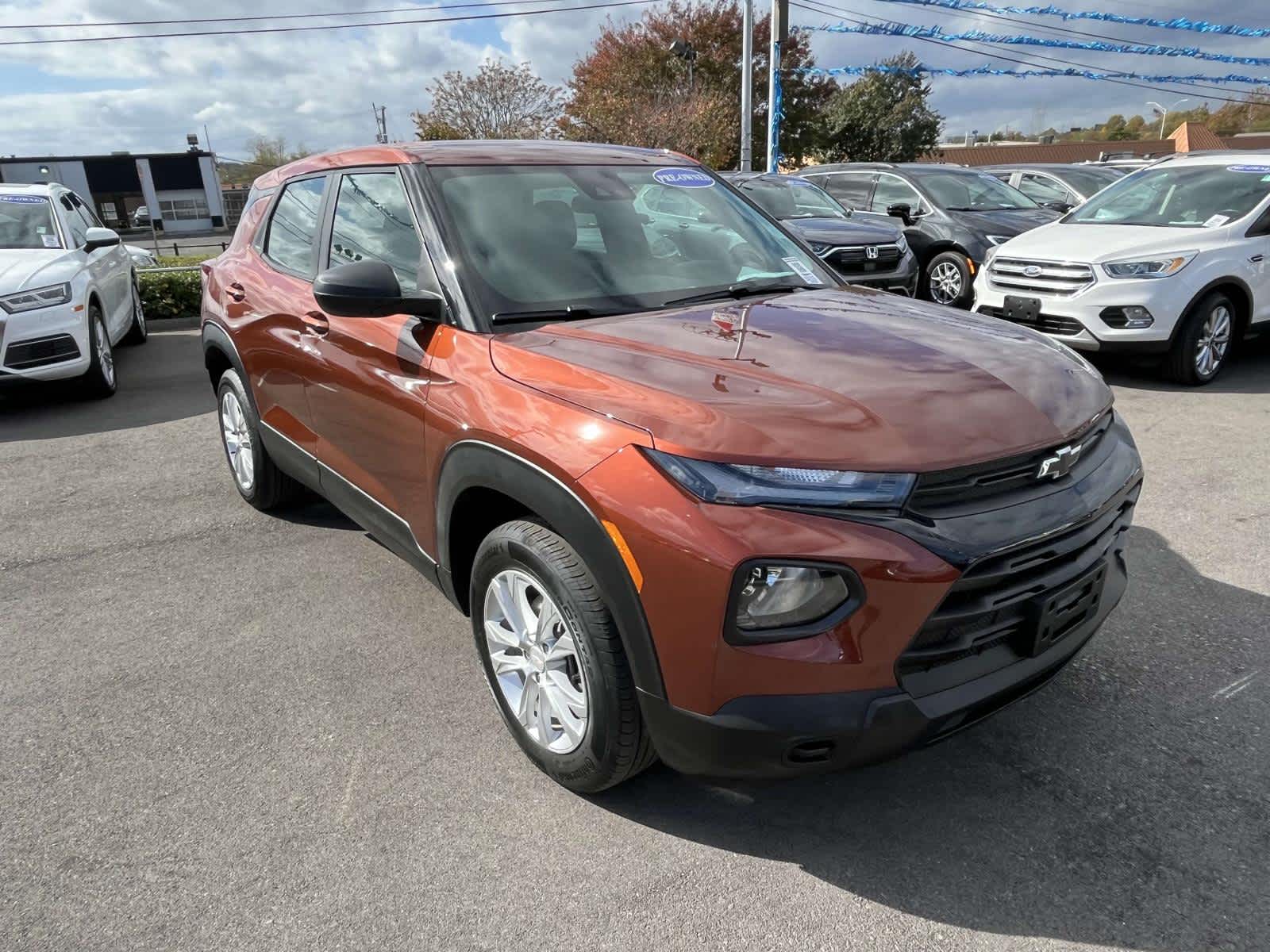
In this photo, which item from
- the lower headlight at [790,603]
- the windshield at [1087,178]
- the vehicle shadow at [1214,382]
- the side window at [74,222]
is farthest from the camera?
the windshield at [1087,178]

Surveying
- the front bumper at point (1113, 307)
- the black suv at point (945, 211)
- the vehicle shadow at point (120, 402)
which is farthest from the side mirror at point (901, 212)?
the vehicle shadow at point (120, 402)

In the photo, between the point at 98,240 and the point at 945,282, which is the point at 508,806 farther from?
the point at 945,282

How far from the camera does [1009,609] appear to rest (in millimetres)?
2148

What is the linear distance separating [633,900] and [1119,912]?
115cm

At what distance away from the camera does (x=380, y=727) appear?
2.94 meters

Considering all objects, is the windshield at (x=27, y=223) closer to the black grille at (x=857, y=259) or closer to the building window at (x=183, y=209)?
the black grille at (x=857, y=259)

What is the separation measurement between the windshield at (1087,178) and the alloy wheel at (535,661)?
13.8 m

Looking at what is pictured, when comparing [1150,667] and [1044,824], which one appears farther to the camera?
[1150,667]

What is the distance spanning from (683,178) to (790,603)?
7.62ft

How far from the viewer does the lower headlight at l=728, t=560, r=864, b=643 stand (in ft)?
6.33

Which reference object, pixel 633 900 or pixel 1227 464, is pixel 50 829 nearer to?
pixel 633 900

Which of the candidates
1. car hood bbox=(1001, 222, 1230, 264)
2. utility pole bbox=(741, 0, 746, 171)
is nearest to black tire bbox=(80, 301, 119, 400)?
car hood bbox=(1001, 222, 1230, 264)

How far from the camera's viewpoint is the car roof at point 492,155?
323 cm

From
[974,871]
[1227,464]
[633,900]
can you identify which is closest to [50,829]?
[633,900]
